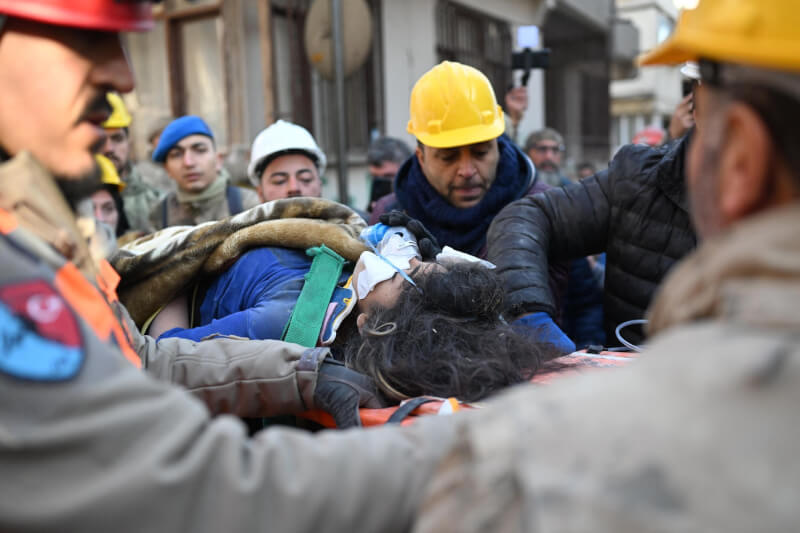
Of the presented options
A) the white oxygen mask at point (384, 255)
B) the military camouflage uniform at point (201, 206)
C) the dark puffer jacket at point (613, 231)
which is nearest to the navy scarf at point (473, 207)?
the dark puffer jacket at point (613, 231)

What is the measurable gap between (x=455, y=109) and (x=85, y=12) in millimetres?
2351

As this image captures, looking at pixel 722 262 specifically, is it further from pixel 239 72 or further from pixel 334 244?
pixel 239 72

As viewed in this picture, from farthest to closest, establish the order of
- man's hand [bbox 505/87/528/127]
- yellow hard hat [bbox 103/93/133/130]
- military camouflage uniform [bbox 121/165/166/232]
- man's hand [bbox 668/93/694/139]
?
man's hand [bbox 505/87/528/127] → military camouflage uniform [bbox 121/165/166/232] → yellow hard hat [bbox 103/93/133/130] → man's hand [bbox 668/93/694/139]

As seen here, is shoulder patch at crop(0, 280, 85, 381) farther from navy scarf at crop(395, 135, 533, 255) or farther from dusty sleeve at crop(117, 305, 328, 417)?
navy scarf at crop(395, 135, 533, 255)

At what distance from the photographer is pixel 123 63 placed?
1314 mm

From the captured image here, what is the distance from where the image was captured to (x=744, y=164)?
930 millimetres

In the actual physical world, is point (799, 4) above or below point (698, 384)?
above

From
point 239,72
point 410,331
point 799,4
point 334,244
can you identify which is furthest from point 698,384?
point 239,72

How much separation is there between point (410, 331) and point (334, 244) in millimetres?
686

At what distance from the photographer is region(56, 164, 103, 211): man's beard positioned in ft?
4.12

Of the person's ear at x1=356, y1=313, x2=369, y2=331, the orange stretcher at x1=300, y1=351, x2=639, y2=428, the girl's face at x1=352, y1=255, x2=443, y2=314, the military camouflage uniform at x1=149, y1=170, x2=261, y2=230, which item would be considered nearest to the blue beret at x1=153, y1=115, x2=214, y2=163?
the military camouflage uniform at x1=149, y1=170, x2=261, y2=230

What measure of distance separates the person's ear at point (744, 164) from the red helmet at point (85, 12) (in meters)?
1.00

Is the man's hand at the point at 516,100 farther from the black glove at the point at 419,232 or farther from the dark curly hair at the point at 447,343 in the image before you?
the dark curly hair at the point at 447,343

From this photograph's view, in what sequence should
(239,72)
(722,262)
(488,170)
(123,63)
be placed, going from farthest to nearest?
(239,72) < (488,170) < (123,63) < (722,262)
